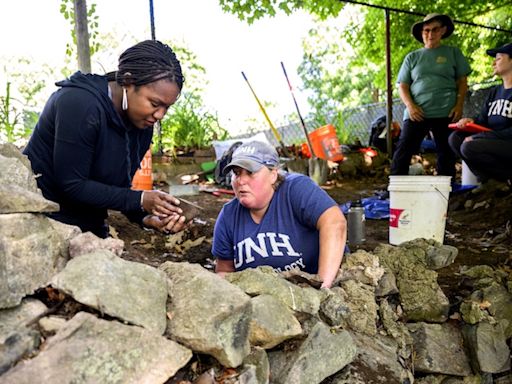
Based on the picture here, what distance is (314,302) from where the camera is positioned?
1.67m

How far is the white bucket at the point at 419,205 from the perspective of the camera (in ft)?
11.0

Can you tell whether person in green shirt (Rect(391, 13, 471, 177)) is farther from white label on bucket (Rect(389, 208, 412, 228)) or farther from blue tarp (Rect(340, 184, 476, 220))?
white label on bucket (Rect(389, 208, 412, 228))

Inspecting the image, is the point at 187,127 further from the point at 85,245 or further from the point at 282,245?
the point at 85,245

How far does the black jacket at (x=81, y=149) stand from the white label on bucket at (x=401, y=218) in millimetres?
2157

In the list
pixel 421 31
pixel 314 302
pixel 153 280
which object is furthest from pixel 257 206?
pixel 421 31

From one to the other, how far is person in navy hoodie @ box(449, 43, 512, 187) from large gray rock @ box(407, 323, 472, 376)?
221cm

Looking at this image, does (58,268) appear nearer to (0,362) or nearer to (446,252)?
(0,362)

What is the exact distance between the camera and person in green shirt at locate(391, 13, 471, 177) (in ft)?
15.7

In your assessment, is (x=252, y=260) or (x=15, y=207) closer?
(x=15, y=207)

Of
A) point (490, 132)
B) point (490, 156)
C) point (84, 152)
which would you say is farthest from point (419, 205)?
point (84, 152)

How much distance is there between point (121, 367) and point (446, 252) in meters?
1.93

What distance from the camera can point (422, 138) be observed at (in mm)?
4957

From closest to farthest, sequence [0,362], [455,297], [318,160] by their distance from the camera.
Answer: [0,362]
[455,297]
[318,160]

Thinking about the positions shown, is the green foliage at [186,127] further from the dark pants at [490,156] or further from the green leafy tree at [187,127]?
the dark pants at [490,156]
